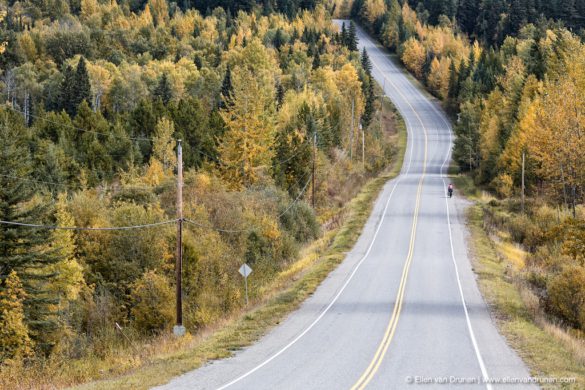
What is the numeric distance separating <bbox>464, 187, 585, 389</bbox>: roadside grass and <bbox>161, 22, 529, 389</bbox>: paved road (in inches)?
25.7

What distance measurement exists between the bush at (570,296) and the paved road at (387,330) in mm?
3653

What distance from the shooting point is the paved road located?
18.5 metres

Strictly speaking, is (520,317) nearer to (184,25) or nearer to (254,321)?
(254,321)

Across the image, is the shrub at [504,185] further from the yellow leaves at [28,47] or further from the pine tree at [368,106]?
the yellow leaves at [28,47]

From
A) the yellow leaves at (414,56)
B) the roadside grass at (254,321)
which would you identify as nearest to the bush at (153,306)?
the roadside grass at (254,321)

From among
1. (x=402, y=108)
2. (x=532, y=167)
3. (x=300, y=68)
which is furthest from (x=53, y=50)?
(x=532, y=167)

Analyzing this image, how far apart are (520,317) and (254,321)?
11.7 m

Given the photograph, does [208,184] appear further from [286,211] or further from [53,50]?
[53,50]

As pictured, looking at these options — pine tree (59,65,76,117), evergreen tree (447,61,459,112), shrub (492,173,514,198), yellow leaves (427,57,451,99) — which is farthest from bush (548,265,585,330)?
yellow leaves (427,57,451,99)

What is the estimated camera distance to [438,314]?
28.8 metres

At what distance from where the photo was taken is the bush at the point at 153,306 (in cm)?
3381

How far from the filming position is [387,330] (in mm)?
25516

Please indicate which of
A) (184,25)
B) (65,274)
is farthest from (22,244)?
(184,25)

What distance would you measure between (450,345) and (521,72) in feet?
232
